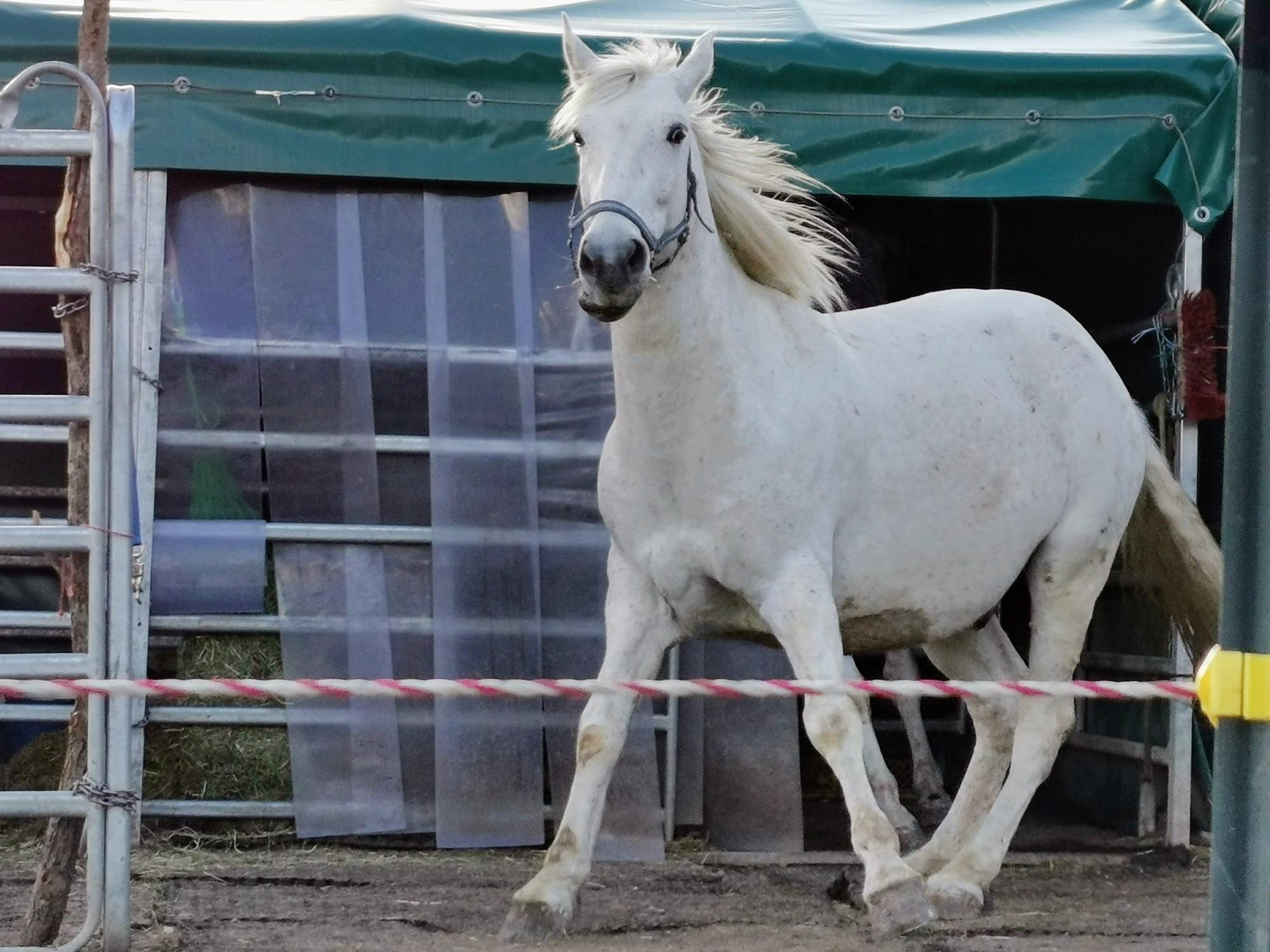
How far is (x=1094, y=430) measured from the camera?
5113 mm

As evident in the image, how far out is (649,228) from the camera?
3.84 m

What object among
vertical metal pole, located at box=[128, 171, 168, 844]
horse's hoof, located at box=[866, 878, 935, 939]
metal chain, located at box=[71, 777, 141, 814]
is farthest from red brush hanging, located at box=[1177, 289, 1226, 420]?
metal chain, located at box=[71, 777, 141, 814]

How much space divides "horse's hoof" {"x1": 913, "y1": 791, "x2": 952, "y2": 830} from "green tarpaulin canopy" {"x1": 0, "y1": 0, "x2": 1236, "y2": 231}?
7.76 ft

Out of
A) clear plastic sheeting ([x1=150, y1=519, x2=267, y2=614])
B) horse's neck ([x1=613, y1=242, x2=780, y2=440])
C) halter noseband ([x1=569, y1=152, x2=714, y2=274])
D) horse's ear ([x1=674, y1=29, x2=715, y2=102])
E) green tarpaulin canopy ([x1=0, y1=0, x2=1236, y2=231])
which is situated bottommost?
clear plastic sheeting ([x1=150, y1=519, x2=267, y2=614])

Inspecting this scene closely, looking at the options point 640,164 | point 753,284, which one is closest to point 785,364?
point 753,284

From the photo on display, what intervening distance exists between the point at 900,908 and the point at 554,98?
9.55 ft

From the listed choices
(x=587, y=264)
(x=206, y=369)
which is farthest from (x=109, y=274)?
(x=206, y=369)

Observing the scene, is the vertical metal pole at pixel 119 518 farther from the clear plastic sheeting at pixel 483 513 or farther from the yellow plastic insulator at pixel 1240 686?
the yellow plastic insulator at pixel 1240 686

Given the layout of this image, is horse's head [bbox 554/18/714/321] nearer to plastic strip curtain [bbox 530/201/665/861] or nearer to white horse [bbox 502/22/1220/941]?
white horse [bbox 502/22/1220/941]

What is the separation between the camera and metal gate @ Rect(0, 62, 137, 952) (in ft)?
11.5

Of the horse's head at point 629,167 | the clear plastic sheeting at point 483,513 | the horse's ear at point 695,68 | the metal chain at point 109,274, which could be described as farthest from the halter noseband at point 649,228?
the clear plastic sheeting at point 483,513

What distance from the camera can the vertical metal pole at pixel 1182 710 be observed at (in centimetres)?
567

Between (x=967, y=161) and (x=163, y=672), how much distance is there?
3441 millimetres

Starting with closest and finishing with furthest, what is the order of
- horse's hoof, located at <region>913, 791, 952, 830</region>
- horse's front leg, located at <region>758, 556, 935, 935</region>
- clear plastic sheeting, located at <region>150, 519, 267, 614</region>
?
horse's front leg, located at <region>758, 556, 935, 935</region>
clear plastic sheeting, located at <region>150, 519, 267, 614</region>
horse's hoof, located at <region>913, 791, 952, 830</region>
